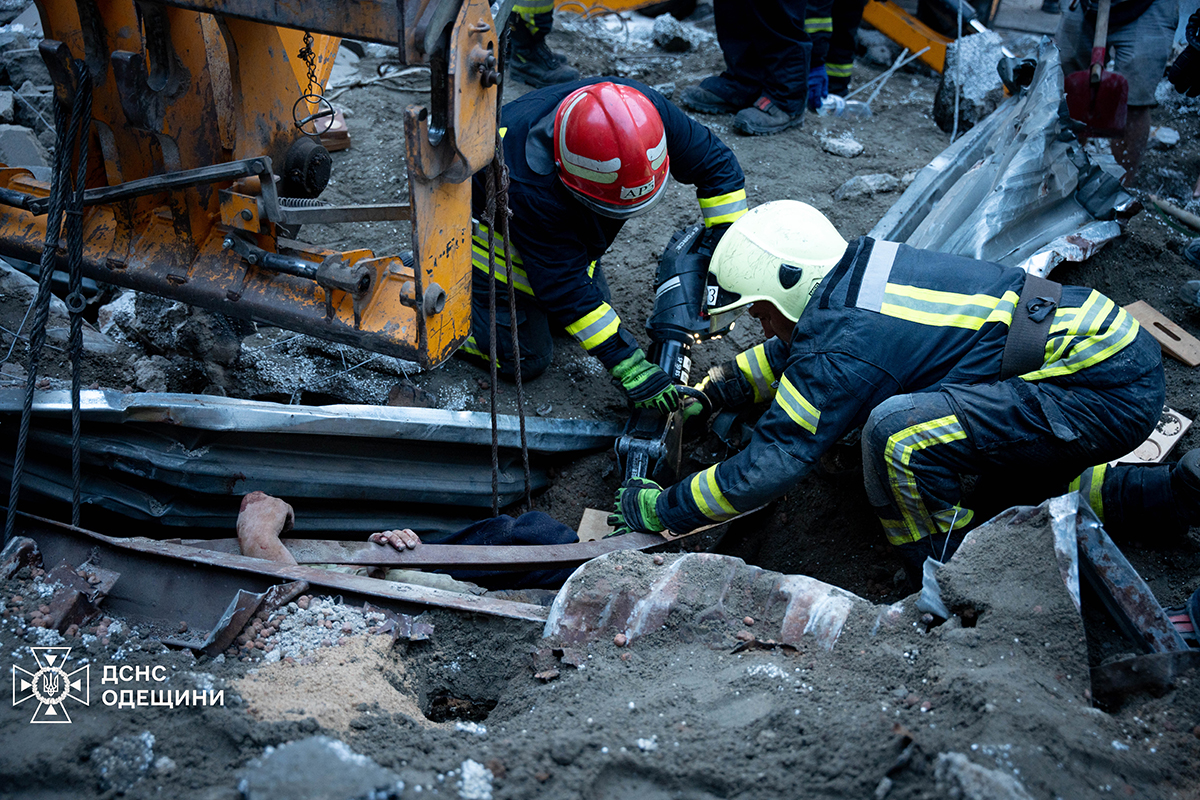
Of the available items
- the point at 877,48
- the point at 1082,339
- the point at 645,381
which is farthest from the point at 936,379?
the point at 877,48

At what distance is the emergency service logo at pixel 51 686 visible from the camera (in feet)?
5.81

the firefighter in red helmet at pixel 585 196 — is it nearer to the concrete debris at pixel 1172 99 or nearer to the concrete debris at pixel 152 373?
the concrete debris at pixel 152 373

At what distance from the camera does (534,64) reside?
653 cm

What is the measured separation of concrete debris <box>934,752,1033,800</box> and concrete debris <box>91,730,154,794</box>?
1.55m

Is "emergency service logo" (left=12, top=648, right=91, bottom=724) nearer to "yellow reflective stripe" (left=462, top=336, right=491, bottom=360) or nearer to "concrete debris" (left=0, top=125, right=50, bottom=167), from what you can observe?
"yellow reflective stripe" (left=462, top=336, right=491, bottom=360)

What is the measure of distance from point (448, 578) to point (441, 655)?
0.42 metres

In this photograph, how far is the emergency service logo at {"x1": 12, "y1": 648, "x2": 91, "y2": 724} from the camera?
69.7 inches

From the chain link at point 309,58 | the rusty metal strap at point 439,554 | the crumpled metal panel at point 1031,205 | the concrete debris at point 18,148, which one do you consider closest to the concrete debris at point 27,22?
the concrete debris at point 18,148

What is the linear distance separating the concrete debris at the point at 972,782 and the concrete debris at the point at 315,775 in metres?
0.98

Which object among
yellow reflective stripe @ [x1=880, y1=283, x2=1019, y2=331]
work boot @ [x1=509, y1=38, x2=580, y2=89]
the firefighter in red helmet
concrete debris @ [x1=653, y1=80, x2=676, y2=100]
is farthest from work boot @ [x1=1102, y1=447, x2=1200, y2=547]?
work boot @ [x1=509, y1=38, x2=580, y2=89]

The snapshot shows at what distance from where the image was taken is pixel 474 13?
1994 millimetres

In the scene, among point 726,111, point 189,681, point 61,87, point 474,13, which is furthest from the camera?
point 726,111

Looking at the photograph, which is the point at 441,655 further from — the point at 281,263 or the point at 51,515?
the point at 51,515

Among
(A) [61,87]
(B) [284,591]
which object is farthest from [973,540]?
(A) [61,87]
